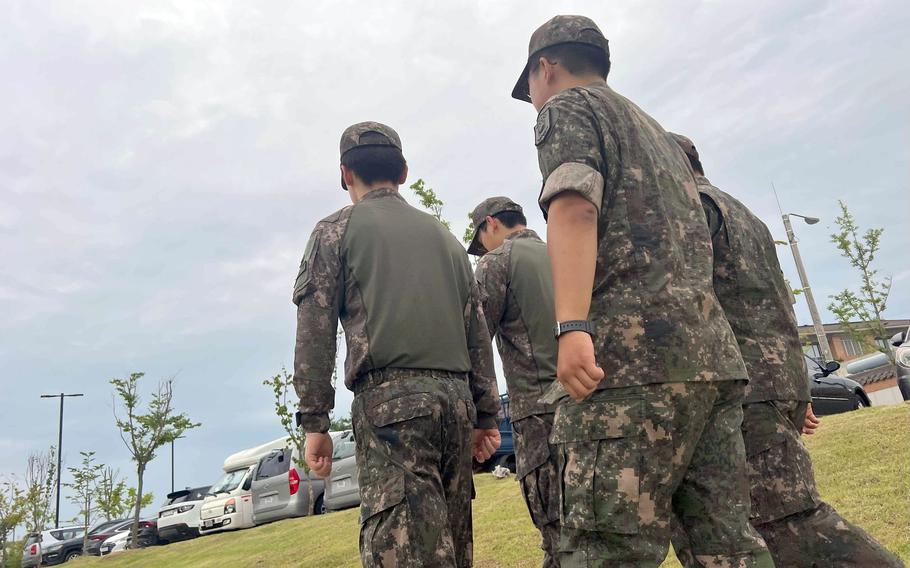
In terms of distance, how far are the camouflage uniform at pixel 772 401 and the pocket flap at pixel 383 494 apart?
973mm

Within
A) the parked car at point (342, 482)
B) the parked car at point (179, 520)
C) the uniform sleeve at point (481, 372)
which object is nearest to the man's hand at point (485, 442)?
the uniform sleeve at point (481, 372)

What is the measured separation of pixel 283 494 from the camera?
1570cm

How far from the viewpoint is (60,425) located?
32.9 meters

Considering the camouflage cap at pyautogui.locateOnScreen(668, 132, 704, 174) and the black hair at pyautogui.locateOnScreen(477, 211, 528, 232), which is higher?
the black hair at pyautogui.locateOnScreen(477, 211, 528, 232)

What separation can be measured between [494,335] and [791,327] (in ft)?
4.92

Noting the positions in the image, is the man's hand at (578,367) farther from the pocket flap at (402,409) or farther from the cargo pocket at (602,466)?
the pocket flap at (402,409)

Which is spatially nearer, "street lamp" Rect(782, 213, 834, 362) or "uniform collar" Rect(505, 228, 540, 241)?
"uniform collar" Rect(505, 228, 540, 241)

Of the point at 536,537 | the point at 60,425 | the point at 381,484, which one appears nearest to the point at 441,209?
the point at 536,537

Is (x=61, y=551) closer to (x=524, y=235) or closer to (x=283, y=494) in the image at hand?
(x=283, y=494)

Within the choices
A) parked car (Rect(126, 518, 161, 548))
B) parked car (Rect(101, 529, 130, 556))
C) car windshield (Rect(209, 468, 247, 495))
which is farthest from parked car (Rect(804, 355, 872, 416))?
parked car (Rect(101, 529, 130, 556))

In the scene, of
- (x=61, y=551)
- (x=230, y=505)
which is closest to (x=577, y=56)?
(x=230, y=505)

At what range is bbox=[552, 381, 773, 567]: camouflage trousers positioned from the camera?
177 cm

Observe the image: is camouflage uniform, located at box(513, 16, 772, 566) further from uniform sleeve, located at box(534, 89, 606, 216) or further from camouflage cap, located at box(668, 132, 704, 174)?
camouflage cap, located at box(668, 132, 704, 174)

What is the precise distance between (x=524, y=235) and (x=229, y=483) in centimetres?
1603
